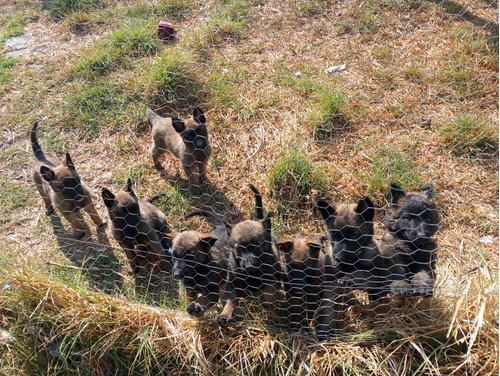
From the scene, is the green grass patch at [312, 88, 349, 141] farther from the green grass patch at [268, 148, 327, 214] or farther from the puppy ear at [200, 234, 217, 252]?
the puppy ear at [200, 234, 217, 252]

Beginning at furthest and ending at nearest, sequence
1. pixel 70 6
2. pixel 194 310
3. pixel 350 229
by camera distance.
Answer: pixel 70 6 < pixel 350 229 < pixel 194 310

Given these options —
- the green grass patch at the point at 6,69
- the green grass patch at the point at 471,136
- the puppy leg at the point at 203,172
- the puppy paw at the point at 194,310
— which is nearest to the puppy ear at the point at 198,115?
the puppy leg at the point at 203,172

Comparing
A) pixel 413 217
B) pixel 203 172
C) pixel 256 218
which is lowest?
pixel 203 172

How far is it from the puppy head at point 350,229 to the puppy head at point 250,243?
567mm

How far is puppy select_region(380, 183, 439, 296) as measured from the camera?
11.1ft

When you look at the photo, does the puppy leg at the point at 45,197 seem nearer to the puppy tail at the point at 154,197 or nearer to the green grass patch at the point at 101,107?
the green grass patch at the point at 101,107

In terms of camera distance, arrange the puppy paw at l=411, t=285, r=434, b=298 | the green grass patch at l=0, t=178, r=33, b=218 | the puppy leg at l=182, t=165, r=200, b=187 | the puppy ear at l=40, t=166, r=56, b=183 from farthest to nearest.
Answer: the green grass patch at l=0, t=178, r=33, b=218 → the puppy leg at l=182, t=165, r=200, b=187 → the puppy ear at l=40, t=166, r=56, b=183 → the puppy paw at l=411, t=285, r=434, b=298

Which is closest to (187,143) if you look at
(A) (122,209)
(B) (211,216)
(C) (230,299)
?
(B) (211,216)

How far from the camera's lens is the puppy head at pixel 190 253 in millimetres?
3469

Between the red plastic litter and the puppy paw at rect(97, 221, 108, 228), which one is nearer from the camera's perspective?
the puppy paw at rect(97, 221, 108, 228)

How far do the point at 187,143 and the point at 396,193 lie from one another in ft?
7.86

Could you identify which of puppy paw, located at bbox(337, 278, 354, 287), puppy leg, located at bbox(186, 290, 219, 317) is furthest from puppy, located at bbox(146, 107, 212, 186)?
puppy paw, located at bbox(337, 278, 354, 287)

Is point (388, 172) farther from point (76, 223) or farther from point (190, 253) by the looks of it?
point (76, 223)

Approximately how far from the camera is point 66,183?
4305mm
